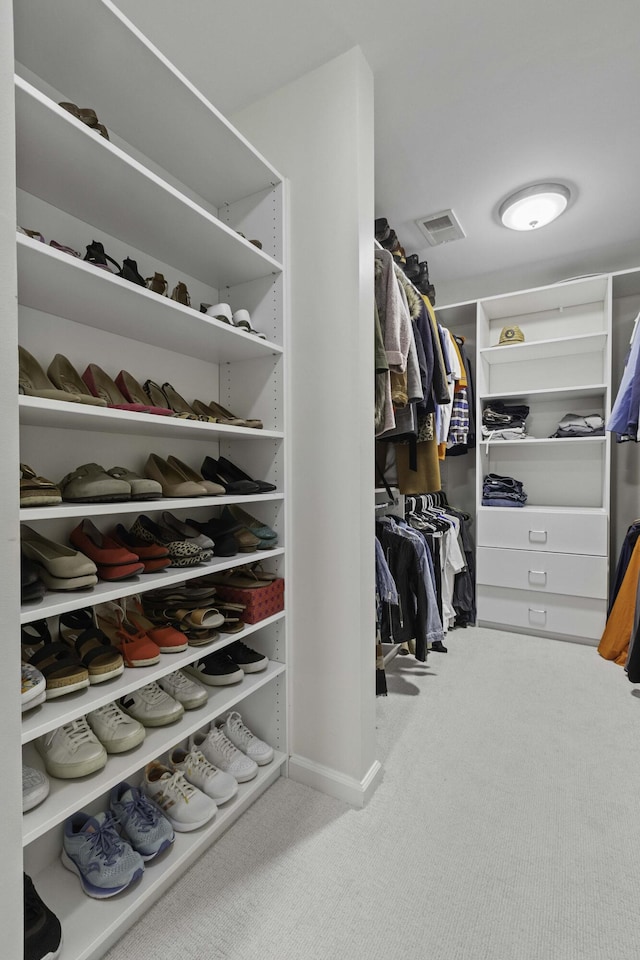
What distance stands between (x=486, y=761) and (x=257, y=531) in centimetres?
120

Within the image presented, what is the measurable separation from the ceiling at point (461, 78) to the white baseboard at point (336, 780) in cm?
233

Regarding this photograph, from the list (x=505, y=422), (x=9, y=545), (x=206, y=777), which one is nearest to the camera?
(x=9, y=545)

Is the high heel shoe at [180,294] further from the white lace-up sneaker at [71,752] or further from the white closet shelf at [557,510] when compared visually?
the white closet shelf at [557,510]

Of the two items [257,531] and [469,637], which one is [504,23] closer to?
[257,531]

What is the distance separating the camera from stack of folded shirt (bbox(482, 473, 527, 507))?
2986 millimetres

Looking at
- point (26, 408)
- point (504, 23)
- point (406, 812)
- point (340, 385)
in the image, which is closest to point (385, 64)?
point (504, 23)

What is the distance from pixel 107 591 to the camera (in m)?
0.99

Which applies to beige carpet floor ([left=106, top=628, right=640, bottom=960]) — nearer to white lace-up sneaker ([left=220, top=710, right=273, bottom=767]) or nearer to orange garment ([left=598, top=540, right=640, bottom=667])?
white lace-up sneaker ([left=220, top=710, right=273, bottom=767])

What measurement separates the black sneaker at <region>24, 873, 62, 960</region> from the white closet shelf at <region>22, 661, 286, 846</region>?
0.20 meters

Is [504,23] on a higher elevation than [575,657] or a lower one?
higher

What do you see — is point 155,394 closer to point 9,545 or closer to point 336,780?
point 9,545

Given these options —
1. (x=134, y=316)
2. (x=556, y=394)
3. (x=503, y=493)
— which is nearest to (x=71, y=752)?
(x=134, y=316)

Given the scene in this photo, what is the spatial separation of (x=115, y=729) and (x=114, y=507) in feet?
1.82

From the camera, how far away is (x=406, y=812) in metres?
1.38
